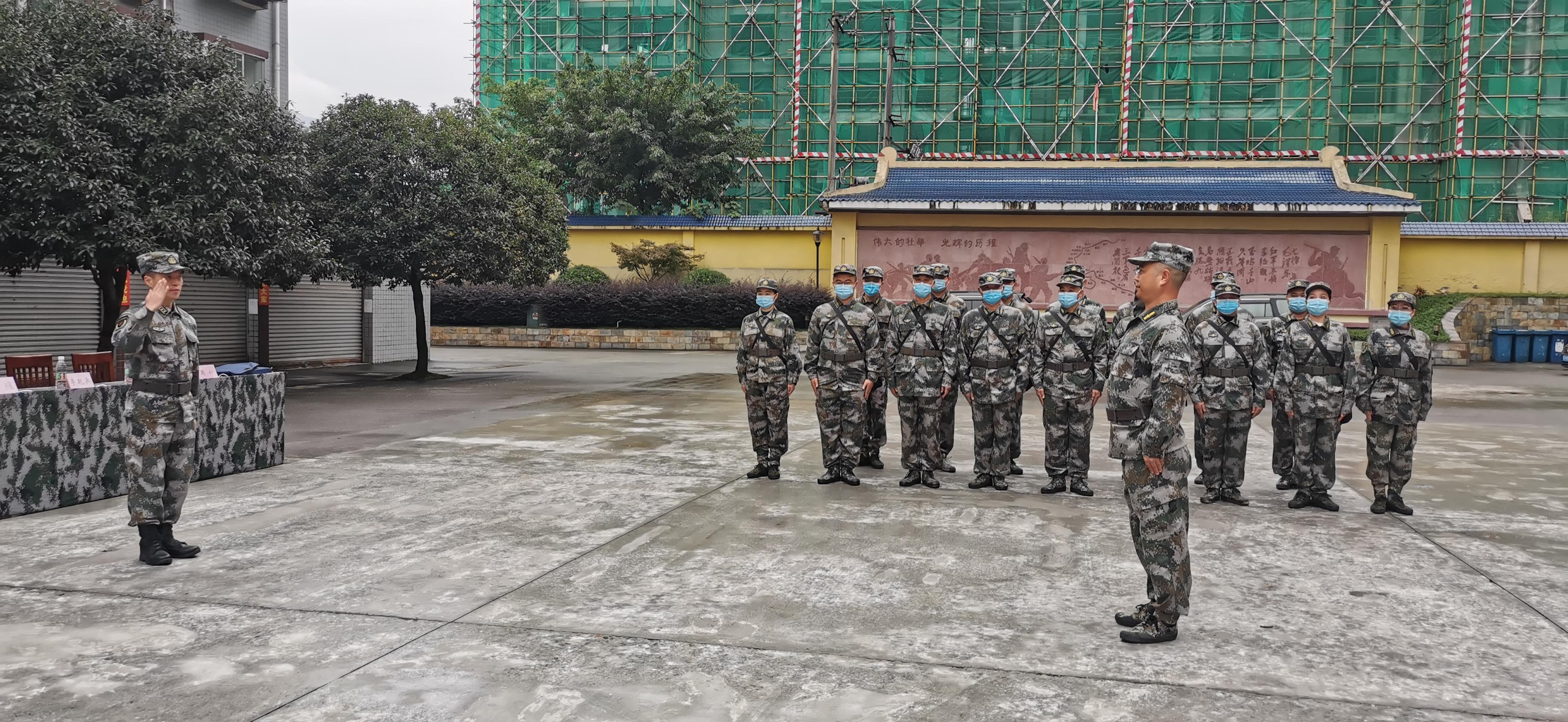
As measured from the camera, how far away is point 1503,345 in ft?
87.1

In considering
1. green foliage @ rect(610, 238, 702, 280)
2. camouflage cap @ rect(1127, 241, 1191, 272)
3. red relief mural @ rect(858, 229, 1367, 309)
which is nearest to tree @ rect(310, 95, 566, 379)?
green foliage @ rect(610, 238, 702, 280)

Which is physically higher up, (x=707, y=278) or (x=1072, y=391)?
(x=707, y=278)

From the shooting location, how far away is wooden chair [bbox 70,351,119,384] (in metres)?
10.7

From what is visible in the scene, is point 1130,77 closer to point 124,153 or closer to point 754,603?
point 124,153

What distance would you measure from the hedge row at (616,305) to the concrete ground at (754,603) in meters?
19.8

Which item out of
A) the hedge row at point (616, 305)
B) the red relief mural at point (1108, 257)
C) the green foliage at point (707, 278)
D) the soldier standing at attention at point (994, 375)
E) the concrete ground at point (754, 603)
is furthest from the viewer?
the green foliage at point (707, 278)

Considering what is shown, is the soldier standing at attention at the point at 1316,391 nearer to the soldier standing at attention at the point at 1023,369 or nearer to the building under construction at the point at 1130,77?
the soldier standing at attention at the point at 1023,369

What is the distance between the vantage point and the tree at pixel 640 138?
33875mm

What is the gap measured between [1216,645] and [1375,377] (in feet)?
13.8

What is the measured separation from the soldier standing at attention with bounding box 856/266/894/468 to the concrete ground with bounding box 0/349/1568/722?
2.51 ft

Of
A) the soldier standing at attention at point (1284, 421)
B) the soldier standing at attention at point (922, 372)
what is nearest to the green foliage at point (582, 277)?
the soldier standing at attention at point (922, 372)

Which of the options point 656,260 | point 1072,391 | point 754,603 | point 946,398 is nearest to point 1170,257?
point 754,603

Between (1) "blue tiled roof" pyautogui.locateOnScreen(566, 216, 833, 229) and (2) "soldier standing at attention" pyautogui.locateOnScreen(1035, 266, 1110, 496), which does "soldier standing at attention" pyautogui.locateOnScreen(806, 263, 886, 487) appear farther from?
(1) "blue tiled roof" pyautogui.locateOnScreen(566, 216, 833, 229)

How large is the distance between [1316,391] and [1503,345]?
23110 mm
